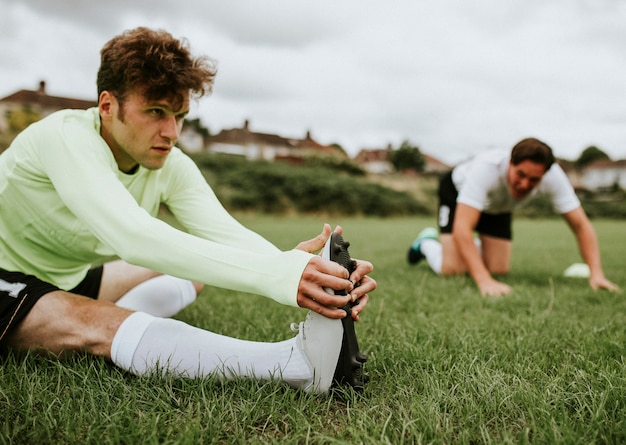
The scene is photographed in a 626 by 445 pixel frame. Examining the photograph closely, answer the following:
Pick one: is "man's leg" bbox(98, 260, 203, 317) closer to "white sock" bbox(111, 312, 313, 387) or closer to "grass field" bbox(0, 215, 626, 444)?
"grass field" bbox(0, 215, 626, 444)

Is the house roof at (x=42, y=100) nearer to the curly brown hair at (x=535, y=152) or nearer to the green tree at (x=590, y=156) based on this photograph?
the curly brown hair at (x=535, y=152)

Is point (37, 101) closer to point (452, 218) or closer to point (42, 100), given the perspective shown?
point (42, 100)

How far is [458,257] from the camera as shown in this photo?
512 centimetres

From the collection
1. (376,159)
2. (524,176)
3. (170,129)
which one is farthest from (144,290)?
(376,159)

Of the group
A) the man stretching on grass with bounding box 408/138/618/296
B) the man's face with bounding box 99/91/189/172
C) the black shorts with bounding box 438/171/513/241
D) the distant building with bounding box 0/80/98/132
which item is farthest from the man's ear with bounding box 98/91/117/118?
the distant building with bounding box 0/80/98/132

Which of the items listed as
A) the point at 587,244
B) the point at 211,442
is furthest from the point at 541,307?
the point at 211,442

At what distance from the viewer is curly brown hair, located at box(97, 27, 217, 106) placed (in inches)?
76.2

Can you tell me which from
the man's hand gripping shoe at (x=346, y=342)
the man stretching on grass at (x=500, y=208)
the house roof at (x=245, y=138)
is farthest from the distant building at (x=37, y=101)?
the man's hand gripping shoe at (x=346, y=342)

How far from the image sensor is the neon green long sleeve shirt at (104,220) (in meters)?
1.53

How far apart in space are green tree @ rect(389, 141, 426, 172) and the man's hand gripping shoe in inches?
2206

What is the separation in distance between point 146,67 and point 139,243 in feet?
2.64

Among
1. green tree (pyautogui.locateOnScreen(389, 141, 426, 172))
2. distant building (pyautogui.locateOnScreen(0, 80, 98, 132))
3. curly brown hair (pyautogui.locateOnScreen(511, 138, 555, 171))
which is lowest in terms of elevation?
curly brown hair (pyautogui.locateOnScreen(511, 138, 555, 171))

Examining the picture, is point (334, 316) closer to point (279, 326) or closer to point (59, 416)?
point (59, 416)

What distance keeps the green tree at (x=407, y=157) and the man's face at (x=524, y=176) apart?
53.0 m
